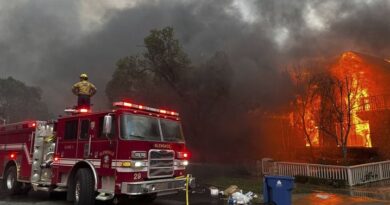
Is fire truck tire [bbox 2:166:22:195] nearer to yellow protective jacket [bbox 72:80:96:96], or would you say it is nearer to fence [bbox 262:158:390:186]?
yellow protective jacket [bbox 72:80:96:96]

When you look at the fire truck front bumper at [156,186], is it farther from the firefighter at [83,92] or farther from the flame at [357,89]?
the flame at [357,89]

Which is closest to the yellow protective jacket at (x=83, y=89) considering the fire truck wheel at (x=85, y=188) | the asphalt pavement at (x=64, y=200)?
the fire truck wheel at (x=85, y=188)

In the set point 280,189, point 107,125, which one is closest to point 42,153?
point 107,125

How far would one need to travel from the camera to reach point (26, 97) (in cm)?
5972

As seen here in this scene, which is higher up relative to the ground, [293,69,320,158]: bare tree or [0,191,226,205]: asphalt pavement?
[293,69,320,158]: bare tree

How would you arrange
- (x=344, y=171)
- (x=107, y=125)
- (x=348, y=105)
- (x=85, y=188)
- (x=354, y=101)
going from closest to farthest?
(x=107, y=125) → (x=85, y=188) → (x=344, y=171) → (x=348, y=105) → (x=354, y=101)

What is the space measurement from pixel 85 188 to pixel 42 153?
2.62m

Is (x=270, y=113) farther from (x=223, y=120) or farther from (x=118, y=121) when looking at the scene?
(x=118, y=121)

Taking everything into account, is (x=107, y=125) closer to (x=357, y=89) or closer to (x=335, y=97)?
(x=335, y=97)

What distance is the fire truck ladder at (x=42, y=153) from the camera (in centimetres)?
948

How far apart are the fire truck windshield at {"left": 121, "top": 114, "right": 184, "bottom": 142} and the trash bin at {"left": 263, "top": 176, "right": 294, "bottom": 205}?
2.48 m

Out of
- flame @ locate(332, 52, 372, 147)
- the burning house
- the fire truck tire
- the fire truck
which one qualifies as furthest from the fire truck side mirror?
flame @ locate(332, 52, 372, 147)

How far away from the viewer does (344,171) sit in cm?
1236

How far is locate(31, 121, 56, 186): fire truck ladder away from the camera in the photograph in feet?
31.1
